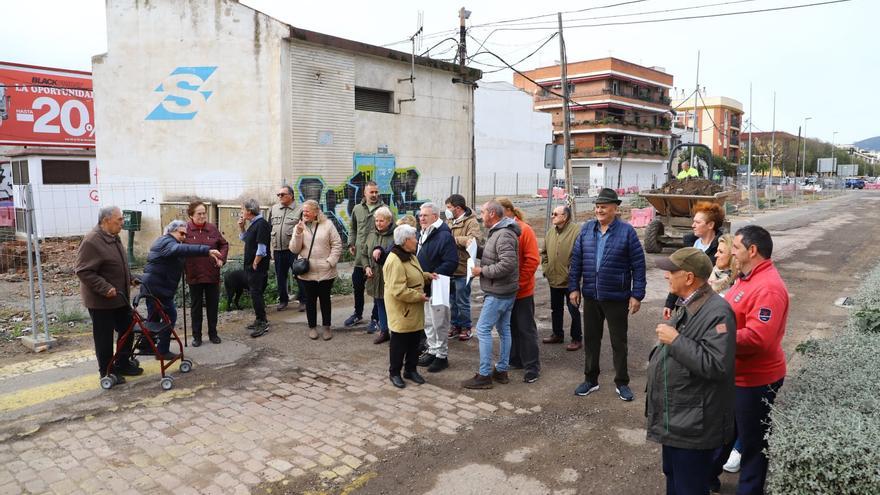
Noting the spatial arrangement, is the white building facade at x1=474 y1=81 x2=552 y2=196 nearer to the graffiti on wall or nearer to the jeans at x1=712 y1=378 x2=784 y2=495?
the graffiti on wall

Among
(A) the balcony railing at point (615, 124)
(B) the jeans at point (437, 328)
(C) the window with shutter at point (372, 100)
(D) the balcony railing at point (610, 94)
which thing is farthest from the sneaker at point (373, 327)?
(A) the balcony railing at point (615, 124)

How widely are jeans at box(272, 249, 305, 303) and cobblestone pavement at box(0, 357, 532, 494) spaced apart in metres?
2.81

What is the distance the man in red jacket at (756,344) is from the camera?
3.49 meters

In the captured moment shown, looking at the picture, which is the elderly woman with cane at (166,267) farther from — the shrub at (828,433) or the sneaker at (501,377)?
the shrub at (828,433)

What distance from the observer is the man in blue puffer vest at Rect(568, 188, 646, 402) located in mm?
5328

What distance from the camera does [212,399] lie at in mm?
5676

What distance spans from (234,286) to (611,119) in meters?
58.2

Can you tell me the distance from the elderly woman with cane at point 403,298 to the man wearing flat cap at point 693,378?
2967 millimetres

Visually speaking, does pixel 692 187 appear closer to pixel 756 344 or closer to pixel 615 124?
pixel 756 344

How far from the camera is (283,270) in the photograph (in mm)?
8938

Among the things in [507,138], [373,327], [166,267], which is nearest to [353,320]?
[373,327]

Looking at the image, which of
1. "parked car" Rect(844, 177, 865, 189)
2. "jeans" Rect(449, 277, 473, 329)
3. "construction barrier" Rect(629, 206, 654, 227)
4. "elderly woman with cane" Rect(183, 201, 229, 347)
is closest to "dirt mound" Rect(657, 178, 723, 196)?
"construction barrier" Rect(629, 206, 654, 227)

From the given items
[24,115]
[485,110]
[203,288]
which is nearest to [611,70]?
[485,110]

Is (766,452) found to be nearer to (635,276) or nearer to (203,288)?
(635,276)
